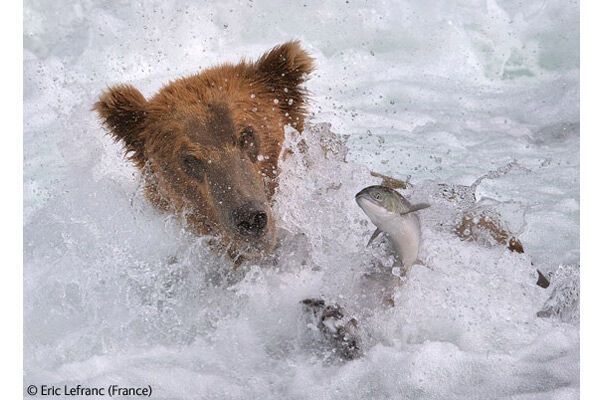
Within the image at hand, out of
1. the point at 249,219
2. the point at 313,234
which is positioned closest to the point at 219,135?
the point at 249,219

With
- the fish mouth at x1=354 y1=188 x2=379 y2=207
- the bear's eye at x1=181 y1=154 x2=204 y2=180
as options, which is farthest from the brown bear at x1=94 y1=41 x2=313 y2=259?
the fish mouth at x1=354 y1=188 x2=379 y2=207

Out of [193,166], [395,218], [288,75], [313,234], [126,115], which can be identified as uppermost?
[288,75]

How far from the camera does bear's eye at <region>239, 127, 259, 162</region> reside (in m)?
4.06

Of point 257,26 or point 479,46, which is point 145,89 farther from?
point 479,46

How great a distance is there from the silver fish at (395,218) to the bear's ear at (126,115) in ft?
3.67

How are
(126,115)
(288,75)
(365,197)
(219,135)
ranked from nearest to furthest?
1. (365,197)
2. (219,135)
3. (126,115)
4. (288,75)

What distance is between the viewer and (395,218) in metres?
3.80

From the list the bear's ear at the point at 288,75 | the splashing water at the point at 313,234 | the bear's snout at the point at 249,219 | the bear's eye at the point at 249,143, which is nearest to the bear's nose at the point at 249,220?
the bear's snout at the point at 249,219

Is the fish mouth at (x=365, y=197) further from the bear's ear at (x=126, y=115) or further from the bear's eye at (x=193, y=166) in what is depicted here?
the bear's ear at (x=126, y=115)

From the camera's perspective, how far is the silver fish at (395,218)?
3758 millimetres

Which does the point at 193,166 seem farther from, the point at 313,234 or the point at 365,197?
the point at 365,197

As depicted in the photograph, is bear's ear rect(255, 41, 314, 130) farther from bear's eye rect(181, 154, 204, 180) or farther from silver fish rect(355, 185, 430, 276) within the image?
silver fish rect(355, 185, 430, 276)

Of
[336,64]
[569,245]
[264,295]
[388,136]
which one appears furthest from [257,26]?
[569,245]

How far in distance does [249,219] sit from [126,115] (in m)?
0.82
